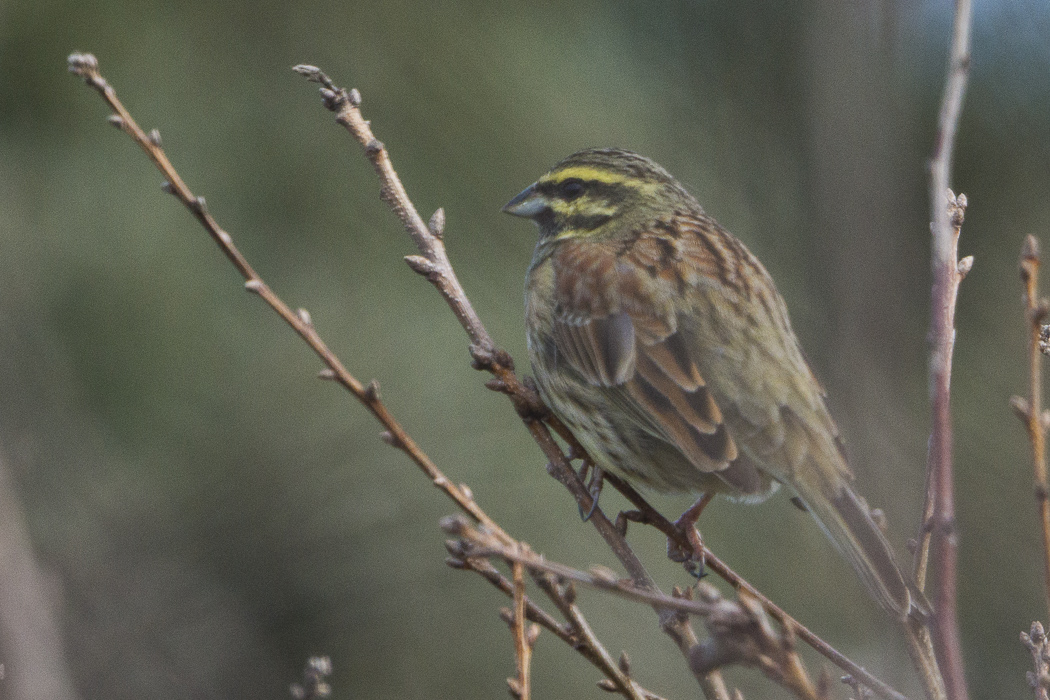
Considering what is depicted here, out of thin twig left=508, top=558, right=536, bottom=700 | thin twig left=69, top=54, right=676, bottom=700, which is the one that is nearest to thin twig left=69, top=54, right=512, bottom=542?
thin twig left=69, top=54, right=676, bottom=700

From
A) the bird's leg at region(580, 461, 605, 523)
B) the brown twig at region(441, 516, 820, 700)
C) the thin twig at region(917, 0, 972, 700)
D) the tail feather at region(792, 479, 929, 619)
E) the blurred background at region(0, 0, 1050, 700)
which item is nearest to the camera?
the thin twig at region(917, 0, 972, 700)

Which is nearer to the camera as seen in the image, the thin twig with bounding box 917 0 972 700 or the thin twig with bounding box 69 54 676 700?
the thin twig with bounding box 917 0 972 700

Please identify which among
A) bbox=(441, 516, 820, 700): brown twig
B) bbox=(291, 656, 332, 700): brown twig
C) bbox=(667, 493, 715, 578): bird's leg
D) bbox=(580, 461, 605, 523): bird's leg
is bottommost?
bbox=(667, 493, 715, 578): bird's leg

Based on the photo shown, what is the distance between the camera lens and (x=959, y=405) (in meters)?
6.79

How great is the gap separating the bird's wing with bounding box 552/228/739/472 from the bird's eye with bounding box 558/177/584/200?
10.0 inches

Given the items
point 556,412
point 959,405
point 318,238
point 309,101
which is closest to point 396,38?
point 309,101

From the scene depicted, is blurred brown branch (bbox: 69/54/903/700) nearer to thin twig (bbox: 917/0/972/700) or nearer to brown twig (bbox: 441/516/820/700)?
brown twig (bbox: 441/516/820/700)

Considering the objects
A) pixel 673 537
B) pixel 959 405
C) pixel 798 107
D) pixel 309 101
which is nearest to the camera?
pixel 673 537

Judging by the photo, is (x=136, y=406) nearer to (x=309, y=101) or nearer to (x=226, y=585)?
(x=226, y=585)

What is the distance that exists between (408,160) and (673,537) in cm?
520

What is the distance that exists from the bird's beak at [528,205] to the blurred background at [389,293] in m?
2.79

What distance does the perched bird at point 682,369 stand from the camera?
2.97 metres

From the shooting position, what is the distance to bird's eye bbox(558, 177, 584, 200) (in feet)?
12.4

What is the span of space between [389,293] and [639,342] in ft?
15.3
